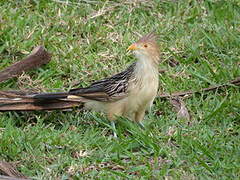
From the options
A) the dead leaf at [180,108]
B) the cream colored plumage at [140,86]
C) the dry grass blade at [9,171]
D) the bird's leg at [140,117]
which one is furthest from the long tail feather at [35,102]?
the dry grass blade at [9,171]

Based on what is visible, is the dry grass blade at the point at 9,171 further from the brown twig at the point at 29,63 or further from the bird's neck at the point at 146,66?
the brown twig at the point at 29,63

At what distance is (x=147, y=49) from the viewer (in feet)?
25.1

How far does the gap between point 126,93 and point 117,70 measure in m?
1.32

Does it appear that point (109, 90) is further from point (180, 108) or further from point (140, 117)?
point (180, 108)

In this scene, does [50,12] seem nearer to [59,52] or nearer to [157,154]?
[59,52]

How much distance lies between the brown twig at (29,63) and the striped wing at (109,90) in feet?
3.28

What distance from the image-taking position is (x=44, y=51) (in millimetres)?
8711

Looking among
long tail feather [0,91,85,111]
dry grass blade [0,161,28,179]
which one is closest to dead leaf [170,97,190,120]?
long tail feather [0,91,85,111]

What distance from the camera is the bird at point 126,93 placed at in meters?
7.55

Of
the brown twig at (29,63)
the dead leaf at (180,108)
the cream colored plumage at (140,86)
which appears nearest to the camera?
the cream colored plumage at (140,86)

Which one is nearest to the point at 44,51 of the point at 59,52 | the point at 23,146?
the point at 59,52

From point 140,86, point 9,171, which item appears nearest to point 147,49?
point 140,86

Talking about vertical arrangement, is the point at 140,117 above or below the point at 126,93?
below

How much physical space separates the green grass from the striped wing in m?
0.28
